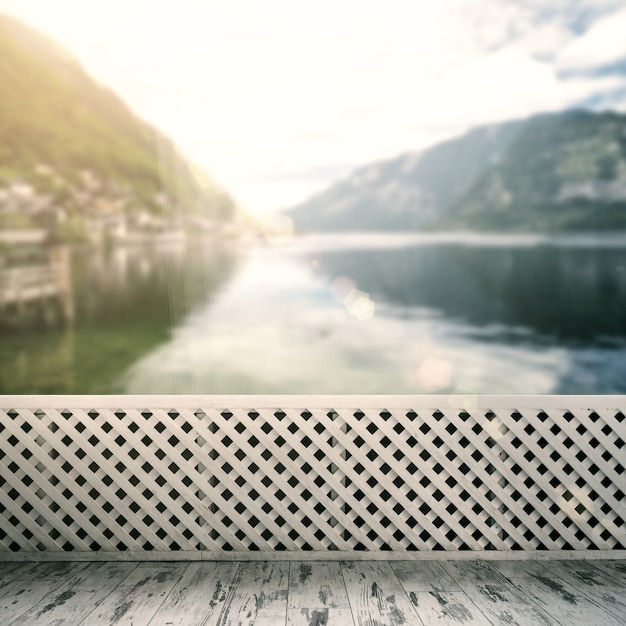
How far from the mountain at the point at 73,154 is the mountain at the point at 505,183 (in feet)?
11.4

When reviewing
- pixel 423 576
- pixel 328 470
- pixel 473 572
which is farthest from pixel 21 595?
pixel 473 572

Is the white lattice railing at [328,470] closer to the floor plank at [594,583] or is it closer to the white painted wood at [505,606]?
the floor plank at [594,583]

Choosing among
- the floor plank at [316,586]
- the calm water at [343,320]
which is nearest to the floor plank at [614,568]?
the floor plank at [316,586]

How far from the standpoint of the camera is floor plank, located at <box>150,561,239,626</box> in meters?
1.73

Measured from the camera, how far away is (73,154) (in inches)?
537

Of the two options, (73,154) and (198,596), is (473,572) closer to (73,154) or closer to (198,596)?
(198,596)

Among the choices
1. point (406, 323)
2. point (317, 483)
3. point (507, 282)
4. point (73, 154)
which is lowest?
point (406, 323)

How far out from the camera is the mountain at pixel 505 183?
14023 mm

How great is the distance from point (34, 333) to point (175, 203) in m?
4.86

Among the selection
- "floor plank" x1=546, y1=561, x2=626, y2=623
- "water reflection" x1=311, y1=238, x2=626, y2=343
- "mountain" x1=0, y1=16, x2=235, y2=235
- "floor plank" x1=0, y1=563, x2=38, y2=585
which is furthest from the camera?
"water reflection" x1=311, y1=238, x2=626, y2=343

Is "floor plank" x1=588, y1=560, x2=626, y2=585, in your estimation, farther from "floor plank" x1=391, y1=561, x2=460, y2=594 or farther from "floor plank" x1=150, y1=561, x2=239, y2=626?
"floor plank" x1=150, y1=561, x2=239, y2=626

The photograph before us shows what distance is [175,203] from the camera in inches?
576

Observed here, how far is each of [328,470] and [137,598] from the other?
777 mm

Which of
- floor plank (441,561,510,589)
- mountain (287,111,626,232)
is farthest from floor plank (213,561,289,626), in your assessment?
mountain (287,111,626,232)
